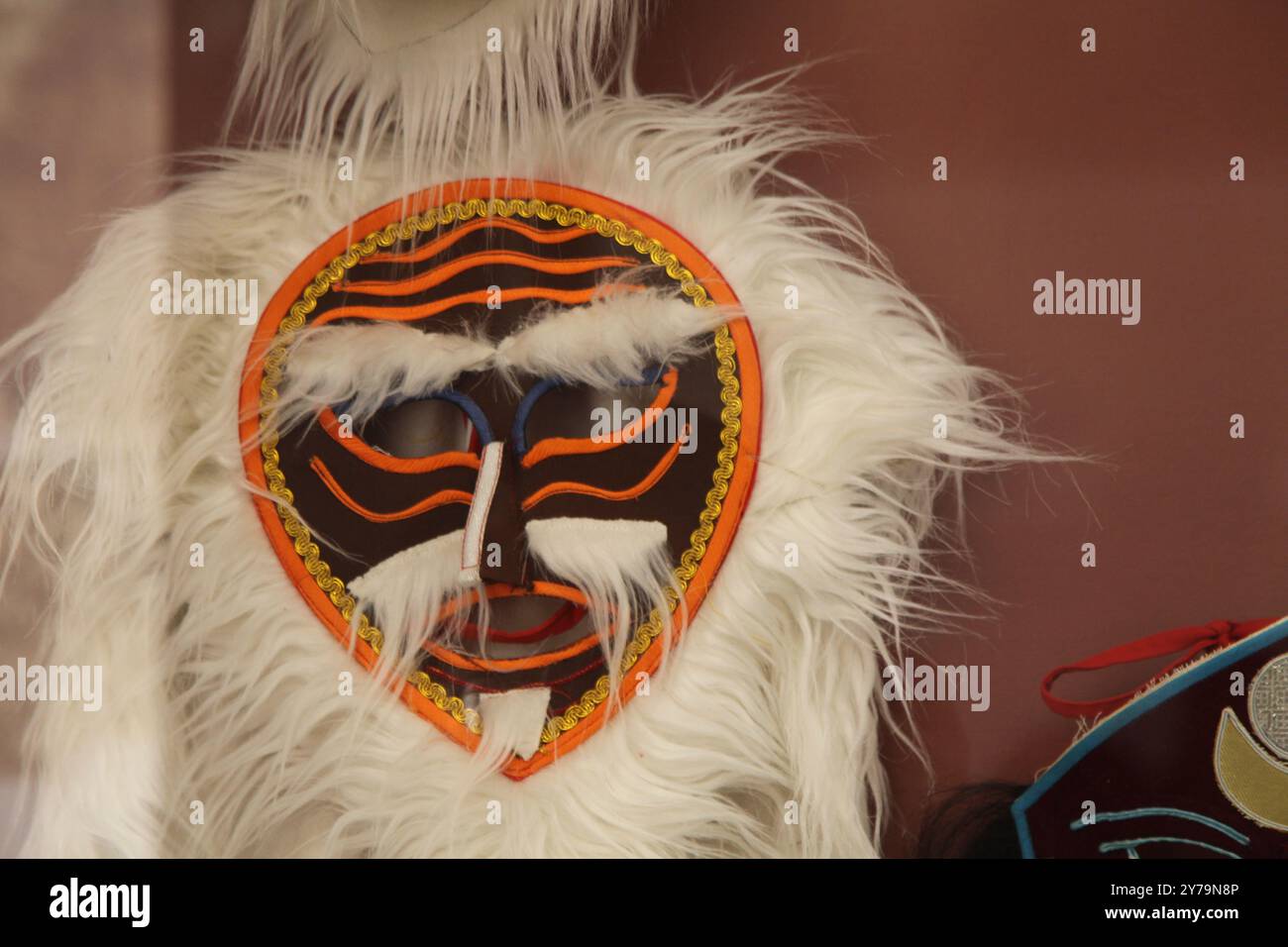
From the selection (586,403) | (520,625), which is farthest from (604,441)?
(520,625)

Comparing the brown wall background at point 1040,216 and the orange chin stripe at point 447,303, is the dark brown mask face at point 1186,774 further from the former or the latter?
the orange chin stripe at point 447,303

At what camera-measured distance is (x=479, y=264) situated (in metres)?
0.74

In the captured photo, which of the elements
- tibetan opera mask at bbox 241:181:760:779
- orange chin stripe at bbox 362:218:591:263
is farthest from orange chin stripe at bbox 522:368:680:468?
orange chin stripe at bbox 362:218:591:263

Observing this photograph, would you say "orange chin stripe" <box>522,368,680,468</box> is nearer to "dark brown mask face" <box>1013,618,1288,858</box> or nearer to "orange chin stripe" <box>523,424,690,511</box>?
"orange chin stripe" <box>523,424,690,511</box>

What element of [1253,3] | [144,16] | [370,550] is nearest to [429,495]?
[370,550]

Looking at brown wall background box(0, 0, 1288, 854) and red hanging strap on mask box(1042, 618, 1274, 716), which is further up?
brown wall background box(0, 0, 1288, 854)

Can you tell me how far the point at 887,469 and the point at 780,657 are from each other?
5.4 inches

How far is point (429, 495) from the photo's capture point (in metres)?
0.72

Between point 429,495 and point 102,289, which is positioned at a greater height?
point 102,289

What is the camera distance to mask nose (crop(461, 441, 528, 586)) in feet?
2.33

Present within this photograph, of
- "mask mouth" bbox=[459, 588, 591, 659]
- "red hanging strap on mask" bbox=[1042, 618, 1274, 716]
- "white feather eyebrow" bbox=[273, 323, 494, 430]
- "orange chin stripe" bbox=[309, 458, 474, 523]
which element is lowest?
"red hanging strap on mask" bbox=[1042, 618, 1274, 716]

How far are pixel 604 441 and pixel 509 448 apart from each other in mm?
60

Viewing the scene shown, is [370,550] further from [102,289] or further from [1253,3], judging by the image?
[1253,3]

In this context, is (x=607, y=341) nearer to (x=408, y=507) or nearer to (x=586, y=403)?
(x=586, y=403)
